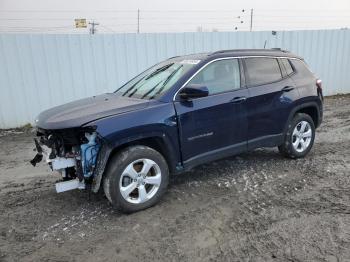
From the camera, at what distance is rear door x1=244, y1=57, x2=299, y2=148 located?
505 centimetres

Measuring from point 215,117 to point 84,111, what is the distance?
1644mm

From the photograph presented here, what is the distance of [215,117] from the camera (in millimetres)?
4598

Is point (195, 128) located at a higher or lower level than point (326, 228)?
higher

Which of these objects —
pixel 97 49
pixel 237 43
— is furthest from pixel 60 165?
pixel 237 43

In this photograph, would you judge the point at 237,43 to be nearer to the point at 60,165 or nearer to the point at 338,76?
the point at 338,76

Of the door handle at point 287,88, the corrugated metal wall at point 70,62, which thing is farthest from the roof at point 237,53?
the corrugated metal wall at point 70,62

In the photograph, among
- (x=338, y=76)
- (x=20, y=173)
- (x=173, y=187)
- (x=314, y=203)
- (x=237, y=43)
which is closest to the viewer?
(x=314, y=203)

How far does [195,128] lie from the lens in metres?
4.45

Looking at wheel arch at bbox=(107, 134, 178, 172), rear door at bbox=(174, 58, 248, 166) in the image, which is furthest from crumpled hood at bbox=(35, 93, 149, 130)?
rear door at bbox=(174, 58, 248, 166)

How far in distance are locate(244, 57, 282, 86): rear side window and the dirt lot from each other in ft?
4.44

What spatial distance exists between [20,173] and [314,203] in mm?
4465

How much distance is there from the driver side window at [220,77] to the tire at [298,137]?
1.32 meters

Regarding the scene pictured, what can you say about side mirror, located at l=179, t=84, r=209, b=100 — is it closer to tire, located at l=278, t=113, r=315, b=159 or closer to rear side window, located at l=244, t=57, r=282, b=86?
rear side window, located at l=244, t=57, r=282, b=86

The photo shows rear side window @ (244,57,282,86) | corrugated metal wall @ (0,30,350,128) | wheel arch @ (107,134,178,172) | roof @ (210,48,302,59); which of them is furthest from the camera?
corrugated metal wall @ (0,30,350,128)
